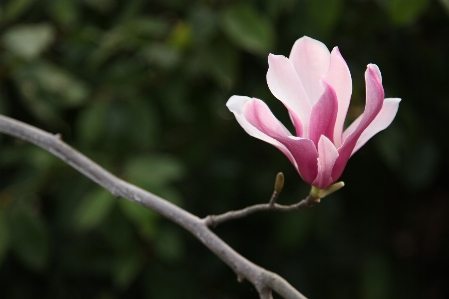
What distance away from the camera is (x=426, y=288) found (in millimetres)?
1771

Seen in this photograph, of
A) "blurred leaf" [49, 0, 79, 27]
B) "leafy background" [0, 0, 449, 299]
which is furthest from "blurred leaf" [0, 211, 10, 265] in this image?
"blurred leaf" [49, 0, 79, 27]

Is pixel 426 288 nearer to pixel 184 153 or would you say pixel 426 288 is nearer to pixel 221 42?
pixel 184 153

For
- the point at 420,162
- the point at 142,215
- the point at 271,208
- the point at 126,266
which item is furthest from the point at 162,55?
the point at 271,208

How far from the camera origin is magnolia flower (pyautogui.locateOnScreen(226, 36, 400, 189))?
20.7 inches

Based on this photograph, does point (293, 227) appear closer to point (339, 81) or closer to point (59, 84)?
point (59, 84)

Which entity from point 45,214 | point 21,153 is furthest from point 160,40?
point 45,214

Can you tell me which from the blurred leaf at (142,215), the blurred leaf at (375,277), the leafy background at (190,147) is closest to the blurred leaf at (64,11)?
the leafy background at (190,147)

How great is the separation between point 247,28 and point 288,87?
582mm

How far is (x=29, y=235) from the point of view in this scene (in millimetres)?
Answer: 1221

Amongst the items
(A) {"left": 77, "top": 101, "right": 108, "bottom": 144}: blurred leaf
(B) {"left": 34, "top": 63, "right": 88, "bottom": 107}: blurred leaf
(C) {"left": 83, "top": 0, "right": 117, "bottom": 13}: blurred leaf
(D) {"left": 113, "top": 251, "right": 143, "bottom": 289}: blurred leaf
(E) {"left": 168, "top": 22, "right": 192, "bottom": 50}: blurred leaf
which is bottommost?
(D) {"left": 113, "top": 251, "right": 143, "bottom": 289}: blurred leaf

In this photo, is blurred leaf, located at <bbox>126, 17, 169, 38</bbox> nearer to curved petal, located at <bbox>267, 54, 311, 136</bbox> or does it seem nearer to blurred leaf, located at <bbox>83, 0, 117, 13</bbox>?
blurred leaf, located at <bbox>83, 0, 117, 13</bbox>

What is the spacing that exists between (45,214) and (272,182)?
1.90ft

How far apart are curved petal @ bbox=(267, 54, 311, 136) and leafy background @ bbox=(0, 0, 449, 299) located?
53 centimetres

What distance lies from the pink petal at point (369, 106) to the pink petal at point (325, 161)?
1 centimetres
